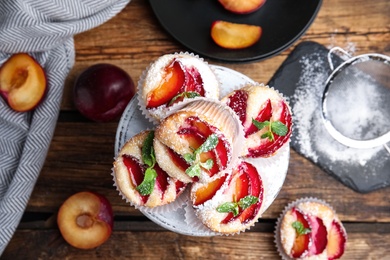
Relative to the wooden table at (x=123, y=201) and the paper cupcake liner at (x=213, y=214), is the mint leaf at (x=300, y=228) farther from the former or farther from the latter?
the paper cupcake liner at (x=213, y=214)

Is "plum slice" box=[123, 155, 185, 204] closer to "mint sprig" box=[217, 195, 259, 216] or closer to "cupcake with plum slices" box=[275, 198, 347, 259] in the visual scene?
"mint sprig" box=[217, 195, 259, 216]

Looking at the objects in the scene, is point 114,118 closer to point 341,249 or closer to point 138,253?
point 138,253

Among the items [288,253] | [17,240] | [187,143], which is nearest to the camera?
[187,143]

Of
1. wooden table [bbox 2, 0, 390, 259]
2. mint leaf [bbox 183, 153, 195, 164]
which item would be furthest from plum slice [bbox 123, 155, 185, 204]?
wooden table [bbox 2, 0, 390, 259]

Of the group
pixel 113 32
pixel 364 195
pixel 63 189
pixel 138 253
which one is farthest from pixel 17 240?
pixel 364 195

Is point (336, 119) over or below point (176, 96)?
below

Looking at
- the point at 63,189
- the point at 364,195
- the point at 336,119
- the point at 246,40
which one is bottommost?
the point at 63,189

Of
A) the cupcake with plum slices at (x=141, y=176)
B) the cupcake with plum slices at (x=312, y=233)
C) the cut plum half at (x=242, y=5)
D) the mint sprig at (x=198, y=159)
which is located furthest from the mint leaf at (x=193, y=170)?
the cut plum half at (x=242, y=5)
